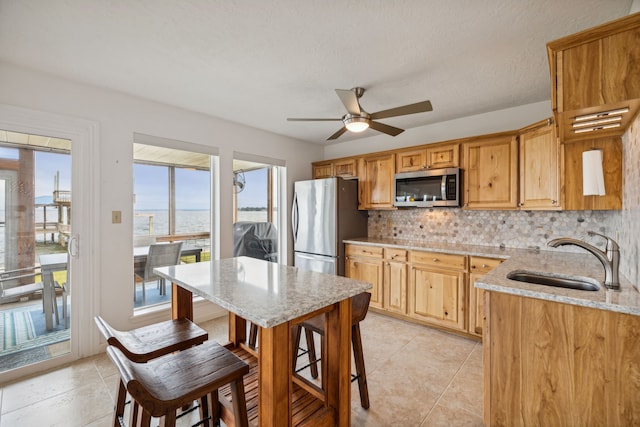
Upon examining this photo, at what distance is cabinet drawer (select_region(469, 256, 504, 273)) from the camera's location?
110 inches

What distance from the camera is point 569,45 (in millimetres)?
1355

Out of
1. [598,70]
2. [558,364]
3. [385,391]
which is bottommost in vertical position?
[385,391]

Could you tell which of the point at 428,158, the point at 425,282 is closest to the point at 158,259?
the point at 425,282

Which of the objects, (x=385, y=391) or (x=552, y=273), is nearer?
(x=552, y=273)

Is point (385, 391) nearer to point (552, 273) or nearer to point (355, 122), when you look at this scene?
point (552, 273)

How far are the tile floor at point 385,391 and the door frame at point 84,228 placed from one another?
21cm

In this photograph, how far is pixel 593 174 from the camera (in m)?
2.05

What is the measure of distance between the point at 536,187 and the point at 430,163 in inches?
43.2

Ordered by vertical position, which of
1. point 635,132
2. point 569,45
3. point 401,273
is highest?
point 569,45

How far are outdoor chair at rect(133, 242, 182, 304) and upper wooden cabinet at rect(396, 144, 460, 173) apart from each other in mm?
2921

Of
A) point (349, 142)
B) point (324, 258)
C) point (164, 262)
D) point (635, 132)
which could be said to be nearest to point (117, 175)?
point (164, 262)

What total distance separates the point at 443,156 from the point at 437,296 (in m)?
1.60

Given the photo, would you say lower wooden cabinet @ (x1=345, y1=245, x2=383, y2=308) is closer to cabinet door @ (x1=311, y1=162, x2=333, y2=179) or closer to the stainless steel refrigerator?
the stainless steel refrigerator

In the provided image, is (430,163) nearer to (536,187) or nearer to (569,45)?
(536,187)
